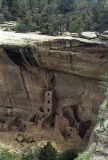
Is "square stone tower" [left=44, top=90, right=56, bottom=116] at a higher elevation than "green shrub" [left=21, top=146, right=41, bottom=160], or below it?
higher

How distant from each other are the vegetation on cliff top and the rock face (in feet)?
17.6

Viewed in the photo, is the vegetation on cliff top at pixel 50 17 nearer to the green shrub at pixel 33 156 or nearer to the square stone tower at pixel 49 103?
the square stone tower at pixel 49 103

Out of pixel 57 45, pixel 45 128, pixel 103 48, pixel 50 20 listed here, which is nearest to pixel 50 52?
pixel 57 45

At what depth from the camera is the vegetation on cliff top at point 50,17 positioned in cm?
2103

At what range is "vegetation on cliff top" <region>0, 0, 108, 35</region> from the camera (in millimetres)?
21031

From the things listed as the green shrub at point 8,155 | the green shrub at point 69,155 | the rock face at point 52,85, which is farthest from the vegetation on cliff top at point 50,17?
the green shrub at point 8,155

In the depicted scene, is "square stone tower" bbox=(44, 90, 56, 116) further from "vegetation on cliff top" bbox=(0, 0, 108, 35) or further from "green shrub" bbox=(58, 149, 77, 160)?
"vegetation on cliff top" bbox=(0, 0, 108, 35)

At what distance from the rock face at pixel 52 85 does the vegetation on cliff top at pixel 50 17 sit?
5367mm

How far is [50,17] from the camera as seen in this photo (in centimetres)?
2462

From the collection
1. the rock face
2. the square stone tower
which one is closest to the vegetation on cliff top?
the rock face

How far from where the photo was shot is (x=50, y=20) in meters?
24.5

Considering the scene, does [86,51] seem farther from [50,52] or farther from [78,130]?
[78,130]

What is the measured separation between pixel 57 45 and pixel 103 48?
2448mm

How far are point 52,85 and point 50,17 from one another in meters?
11.6
